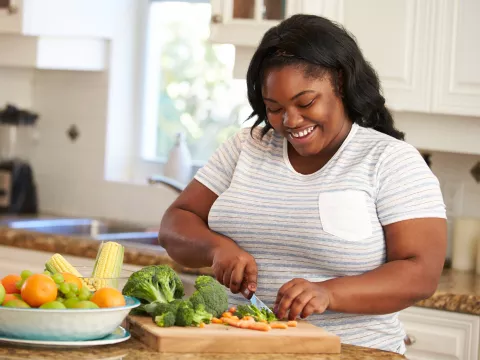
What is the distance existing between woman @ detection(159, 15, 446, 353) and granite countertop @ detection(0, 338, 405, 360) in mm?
153

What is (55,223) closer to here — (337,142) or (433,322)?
(433,322)

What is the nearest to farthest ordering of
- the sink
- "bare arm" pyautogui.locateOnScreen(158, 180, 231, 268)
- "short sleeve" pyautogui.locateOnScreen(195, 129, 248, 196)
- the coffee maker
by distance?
"bare arm" pyautogui.locateOnScreen(158, 180, 231, 268)
"short sleeve" pyautogui.locateOnScreen(195, 129, 248, 196)
the sink
the coffee maker

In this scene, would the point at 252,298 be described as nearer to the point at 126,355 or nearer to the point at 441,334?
the point at 126,355

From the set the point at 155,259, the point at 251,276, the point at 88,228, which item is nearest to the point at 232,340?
the point at 251,276

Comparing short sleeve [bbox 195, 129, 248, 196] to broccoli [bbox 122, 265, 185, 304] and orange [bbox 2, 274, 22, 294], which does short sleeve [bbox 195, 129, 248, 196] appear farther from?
orange [bbox 2, 274, 22, 294]

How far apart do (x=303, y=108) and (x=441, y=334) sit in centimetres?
109

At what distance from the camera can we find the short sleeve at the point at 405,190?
1789 mm

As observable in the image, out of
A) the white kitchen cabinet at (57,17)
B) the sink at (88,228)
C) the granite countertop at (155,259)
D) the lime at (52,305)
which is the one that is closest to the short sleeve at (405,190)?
the lime at (52,305)

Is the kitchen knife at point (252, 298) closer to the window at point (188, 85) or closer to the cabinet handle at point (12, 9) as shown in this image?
the window at point (188, 85)

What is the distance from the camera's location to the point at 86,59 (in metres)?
3.89

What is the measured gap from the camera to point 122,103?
13.3 ft

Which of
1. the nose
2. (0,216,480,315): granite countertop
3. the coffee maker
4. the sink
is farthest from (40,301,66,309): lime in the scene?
the coffee maker

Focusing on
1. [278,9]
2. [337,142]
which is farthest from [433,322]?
[278,9]

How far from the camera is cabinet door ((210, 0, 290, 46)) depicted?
10.4ft
